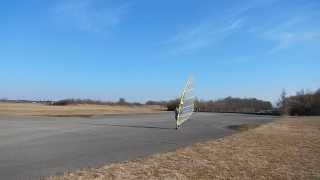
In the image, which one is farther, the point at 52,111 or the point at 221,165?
the point at 52,111

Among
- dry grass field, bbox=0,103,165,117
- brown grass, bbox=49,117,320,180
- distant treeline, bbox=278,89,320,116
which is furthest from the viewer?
distant treeline, bbox=278,89,320,116

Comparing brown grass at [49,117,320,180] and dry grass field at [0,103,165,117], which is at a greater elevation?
dry grass field at [0,103,165,117]

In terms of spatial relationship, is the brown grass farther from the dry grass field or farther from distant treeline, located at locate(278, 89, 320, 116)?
distant treeline, located at locate(278, 89, 320, 116)

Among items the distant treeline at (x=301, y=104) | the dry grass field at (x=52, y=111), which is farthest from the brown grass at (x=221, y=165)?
the distant treeline at (x=301, y=104)

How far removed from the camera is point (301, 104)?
302 ft

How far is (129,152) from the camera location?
13.7 m

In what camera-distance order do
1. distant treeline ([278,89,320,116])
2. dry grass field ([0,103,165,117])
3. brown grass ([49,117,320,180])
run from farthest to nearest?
distant treeline ([278,89,320,116])
dry grass field ([0,103,165,117])
brown grass ([49,117,320,180])

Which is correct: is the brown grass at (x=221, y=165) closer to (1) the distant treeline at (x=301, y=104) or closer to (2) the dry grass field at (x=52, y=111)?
(2) the dry grass field at (x=52, y=111)

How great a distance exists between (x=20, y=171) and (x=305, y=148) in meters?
9.28

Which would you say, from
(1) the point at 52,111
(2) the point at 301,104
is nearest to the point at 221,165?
(1) the point at 52,111

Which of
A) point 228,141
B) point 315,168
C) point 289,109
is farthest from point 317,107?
point 315,168

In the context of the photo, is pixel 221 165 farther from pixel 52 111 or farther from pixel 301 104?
pixel 301 104

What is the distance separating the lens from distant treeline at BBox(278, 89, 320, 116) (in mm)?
82188

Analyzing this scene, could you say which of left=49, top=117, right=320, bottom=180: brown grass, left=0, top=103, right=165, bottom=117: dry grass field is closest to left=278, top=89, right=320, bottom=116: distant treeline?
left=0, top=103, right=165, bottom=117: dry grass field
